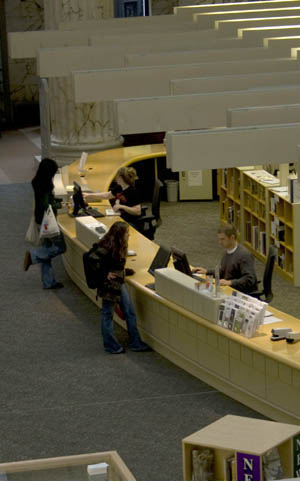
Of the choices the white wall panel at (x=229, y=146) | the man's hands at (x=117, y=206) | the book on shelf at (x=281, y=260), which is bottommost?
the book on shelf at (x=281, y=260)

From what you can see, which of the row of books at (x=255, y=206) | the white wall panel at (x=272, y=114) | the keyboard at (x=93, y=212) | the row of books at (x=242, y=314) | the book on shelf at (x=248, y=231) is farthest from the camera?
the book on shelf at (x=248, y=231)

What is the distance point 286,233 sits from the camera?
12.2 metres

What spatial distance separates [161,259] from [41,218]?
2.31 metres

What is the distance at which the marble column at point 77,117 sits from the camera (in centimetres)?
1750

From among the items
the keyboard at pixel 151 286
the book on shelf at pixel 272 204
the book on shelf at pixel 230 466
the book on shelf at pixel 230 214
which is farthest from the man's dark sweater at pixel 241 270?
the book on shelf at pixel 230 214

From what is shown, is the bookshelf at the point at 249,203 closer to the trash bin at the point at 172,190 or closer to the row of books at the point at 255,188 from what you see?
the row of books at the point at 255,188

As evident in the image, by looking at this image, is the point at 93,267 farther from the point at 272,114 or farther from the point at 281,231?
the point at 281,231

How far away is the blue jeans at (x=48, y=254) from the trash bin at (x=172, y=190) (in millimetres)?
4854

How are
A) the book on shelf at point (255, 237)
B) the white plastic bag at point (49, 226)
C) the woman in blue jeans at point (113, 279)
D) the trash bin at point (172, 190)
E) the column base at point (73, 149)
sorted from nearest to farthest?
the woman in blue jeans at point (113, 279) < the white plastic bag at point (49, 226) < the book on shelf at point (255, 237) < the trash bin at point (172, 190) < the column base at point (73, 149)

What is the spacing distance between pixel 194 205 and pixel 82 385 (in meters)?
7.52

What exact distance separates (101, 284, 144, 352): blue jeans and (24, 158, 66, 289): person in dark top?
2150 millimetres

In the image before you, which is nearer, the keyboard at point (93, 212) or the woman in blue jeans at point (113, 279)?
the woman in blue jeans at point (113, 279)

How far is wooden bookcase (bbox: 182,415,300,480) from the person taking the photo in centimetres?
514

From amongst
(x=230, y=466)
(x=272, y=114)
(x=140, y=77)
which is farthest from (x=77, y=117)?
(x=230, y=466)
